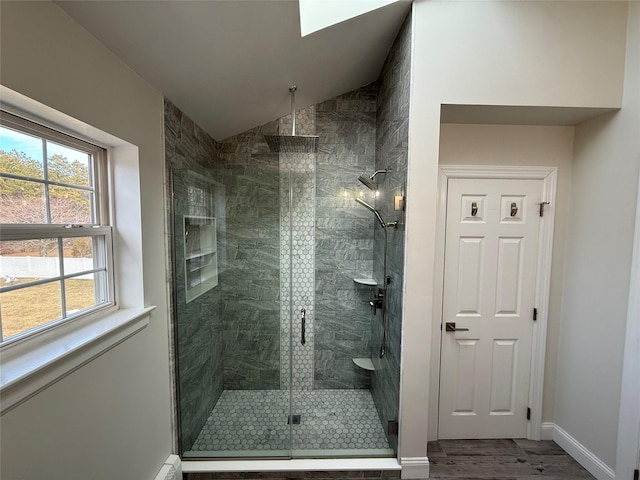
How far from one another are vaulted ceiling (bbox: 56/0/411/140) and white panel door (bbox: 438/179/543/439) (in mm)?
1191

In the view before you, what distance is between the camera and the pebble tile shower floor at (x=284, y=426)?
1.80m

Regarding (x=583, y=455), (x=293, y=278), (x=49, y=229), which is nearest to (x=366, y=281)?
(x=293, y=278)

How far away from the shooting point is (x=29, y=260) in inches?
38.1

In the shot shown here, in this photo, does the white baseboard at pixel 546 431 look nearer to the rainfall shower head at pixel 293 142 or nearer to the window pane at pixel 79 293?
the rainfall shower head at pixel 293 142

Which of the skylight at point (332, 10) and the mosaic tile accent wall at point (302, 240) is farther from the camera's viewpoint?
the mosaic tile accent wall at point (302, 240)

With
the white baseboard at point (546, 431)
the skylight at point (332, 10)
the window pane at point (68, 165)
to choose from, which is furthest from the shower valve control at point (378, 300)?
the window pane at point (68, 165)

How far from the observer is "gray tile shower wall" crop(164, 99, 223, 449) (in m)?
1.73

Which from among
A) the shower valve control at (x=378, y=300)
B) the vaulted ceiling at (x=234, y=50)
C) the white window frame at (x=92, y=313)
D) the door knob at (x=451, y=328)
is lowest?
the door knob at (x=451, y=328)

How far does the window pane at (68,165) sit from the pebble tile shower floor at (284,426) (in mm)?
1876

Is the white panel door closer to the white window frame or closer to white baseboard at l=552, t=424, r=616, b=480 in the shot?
white baseboard at l=552, t=424, r=616, b=480

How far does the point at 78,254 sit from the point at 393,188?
71.6 inches

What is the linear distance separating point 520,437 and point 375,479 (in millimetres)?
1234

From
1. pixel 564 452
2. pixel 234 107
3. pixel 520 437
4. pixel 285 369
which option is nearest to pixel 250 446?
pixel 285 369

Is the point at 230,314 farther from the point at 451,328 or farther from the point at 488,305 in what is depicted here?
the point at 488,305
